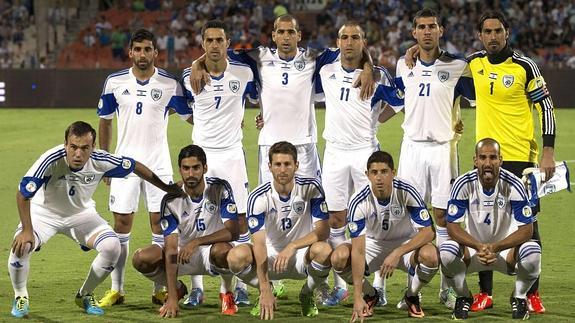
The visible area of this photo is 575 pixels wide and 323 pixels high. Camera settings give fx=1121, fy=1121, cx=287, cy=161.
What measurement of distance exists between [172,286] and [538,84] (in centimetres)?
328

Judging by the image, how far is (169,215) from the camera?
862 centimetres

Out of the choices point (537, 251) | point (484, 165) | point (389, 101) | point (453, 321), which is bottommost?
point (453, 321)

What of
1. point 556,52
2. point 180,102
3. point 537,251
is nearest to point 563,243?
point 537,251

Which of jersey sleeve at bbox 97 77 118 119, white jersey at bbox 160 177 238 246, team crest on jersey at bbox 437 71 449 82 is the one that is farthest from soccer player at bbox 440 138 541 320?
jersey sleeve at bbox 97 77 118 119

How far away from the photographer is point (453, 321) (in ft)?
27.0

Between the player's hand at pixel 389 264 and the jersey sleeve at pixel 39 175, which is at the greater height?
the jersey sleeve at pixel 39 175

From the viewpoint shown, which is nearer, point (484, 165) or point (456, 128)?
point (484, 165)

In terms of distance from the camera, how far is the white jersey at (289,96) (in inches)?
380

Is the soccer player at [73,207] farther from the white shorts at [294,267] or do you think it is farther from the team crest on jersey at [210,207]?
the white shorts at [294,267]

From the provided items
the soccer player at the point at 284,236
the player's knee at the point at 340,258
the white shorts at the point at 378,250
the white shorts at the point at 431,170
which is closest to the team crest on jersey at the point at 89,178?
the soccer player at the point at 284,236

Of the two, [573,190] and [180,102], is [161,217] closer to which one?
[180,102]

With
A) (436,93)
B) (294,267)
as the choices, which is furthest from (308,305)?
(436,93)

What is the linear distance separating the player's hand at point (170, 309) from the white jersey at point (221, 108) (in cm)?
174

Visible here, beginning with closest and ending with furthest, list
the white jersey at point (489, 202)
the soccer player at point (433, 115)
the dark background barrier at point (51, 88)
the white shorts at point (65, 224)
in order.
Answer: the white jersey at point (489, 202) → the white shorts at point (65, 224) → the soccer player at point (433, 115) → the dark background barrier at point (51, 88)
